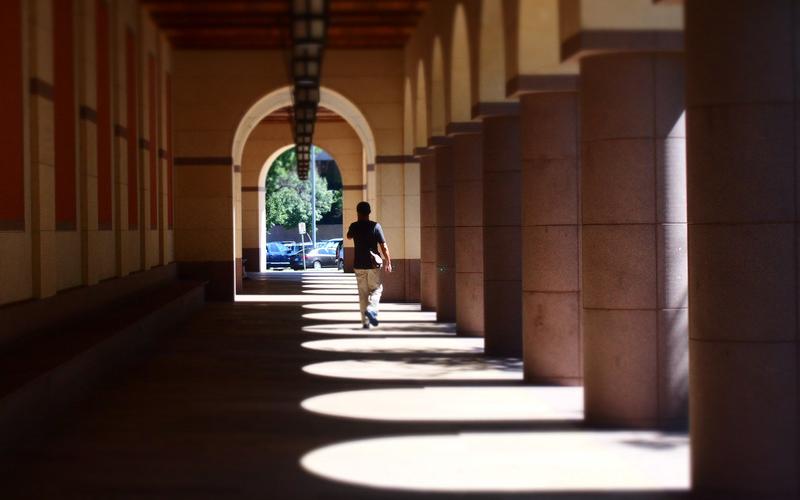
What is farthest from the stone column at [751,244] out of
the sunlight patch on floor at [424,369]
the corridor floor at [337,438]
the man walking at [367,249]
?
the man walking at [367,249]

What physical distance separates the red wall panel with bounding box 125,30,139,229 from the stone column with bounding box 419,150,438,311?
500cm

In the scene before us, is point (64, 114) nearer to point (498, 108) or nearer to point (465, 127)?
point (498, 108)

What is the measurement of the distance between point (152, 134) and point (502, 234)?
1045 cm

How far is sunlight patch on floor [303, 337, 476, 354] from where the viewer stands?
15000 millimetres

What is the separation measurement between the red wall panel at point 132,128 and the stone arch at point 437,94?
484 cm

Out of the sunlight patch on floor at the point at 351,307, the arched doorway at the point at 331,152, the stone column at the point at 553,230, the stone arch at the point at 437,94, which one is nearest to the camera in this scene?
the stone column at the point at 553,230

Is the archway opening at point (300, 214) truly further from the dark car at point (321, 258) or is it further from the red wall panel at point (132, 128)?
the red wall panel at point (132, 128)

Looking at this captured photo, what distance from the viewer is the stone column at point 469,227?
1658 cm

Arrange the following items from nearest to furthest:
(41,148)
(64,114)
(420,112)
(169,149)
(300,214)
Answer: (41,148), (64,114), (420,112), (169,149), (300,214)

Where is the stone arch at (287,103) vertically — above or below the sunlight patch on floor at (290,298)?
above

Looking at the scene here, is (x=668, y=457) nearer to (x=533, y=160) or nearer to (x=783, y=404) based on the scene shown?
(x=783, y=404)

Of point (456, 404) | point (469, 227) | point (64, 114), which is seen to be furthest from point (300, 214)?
point (456, 404)

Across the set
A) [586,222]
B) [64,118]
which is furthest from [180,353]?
[586,222]

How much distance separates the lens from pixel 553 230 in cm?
1141
